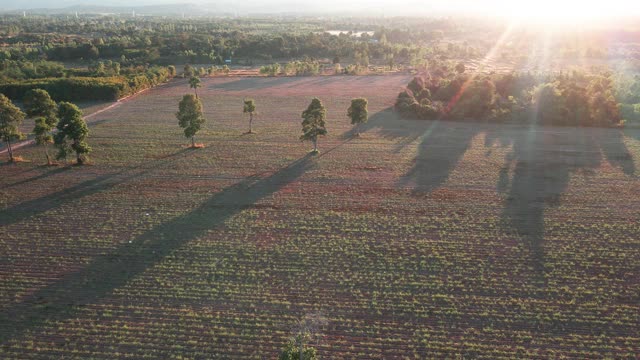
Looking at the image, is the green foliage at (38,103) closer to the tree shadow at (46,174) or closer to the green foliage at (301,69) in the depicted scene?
the tree shadow at (46,174)

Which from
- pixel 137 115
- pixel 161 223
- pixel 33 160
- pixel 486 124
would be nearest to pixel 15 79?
pixel 137 115

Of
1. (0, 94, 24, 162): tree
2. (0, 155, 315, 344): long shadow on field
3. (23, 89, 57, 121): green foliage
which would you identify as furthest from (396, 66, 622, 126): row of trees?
(0, 94, 24, 162): tree

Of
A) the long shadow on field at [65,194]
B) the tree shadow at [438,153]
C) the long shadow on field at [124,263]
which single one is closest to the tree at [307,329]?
the long shadow on field at [124,263]

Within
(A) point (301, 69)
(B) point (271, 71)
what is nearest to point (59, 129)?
(B) point (271, 71)

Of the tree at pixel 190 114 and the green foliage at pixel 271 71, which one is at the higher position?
the green foliage at pixel 271 71

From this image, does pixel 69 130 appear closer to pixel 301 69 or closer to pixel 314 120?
pixel 314 120

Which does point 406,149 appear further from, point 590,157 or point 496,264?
point 496,264

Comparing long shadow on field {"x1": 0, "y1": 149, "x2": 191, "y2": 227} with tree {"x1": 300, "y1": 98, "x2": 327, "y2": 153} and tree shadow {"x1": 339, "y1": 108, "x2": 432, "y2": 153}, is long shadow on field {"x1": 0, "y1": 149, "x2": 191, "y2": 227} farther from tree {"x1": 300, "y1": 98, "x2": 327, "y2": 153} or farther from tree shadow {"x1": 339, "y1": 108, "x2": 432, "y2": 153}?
tree shadow {"x1": 339, "y1": 108, "x2": 432, "y2": 153}
